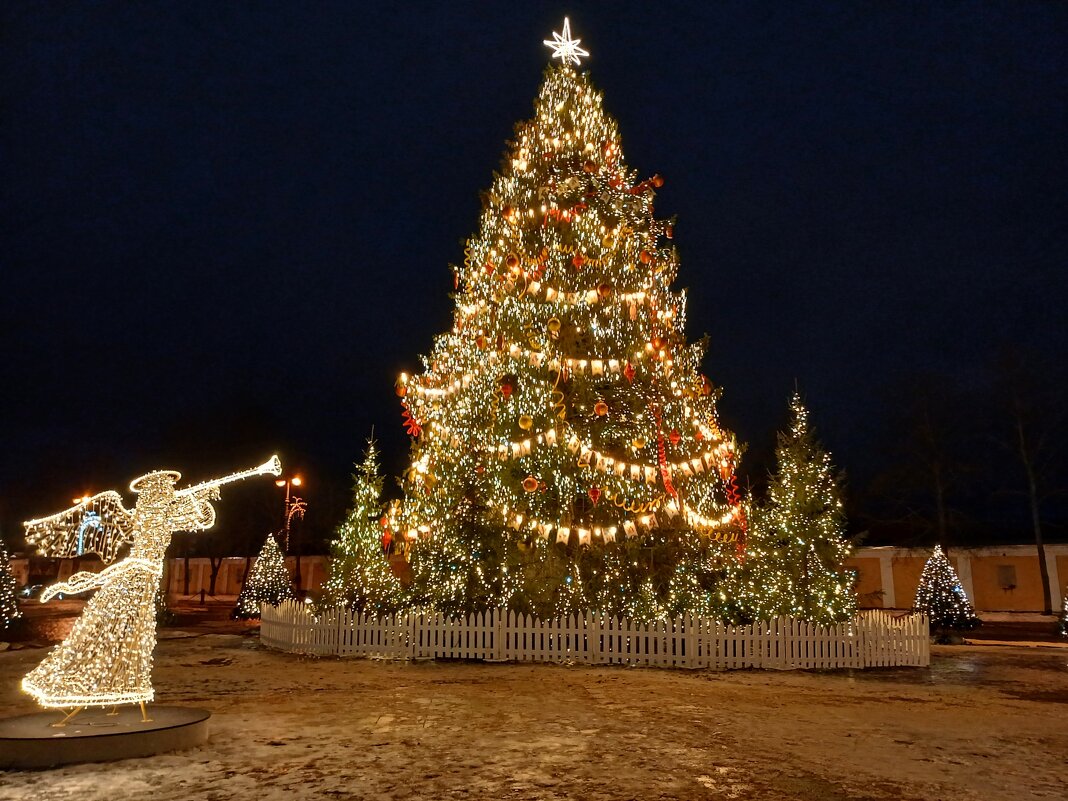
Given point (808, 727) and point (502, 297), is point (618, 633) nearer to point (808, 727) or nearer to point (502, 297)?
point (808, 727)

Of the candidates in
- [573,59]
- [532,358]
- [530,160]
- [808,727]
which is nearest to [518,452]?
[532,358]

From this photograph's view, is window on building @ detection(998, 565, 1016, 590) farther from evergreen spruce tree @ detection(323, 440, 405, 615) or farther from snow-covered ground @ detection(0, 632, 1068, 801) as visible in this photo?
evergreen spruce tree @ detection(323, 440, 405, 615)

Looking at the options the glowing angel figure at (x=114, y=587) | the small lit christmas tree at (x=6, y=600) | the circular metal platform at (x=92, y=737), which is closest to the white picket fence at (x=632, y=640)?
the glowing angel figure at (x=114, y=587)

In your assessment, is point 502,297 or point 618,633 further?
point 502,297

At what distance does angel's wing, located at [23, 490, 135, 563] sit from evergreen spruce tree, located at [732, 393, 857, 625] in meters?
10.2

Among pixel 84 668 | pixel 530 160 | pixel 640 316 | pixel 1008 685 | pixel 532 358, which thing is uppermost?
pixel 530 160

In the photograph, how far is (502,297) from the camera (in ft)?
56.5

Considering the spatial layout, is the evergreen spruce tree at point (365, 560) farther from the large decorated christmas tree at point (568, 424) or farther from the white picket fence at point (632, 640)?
the white picket fence at point (632, 640)

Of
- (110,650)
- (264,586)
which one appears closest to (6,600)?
(264,586)

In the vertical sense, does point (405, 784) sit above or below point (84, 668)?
below

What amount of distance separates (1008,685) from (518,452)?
28.5ft

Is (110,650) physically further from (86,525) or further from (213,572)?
(213,572)

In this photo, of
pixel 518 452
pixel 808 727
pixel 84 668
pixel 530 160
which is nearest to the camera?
pixel 84 668

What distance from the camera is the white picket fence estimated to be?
46.0ft
